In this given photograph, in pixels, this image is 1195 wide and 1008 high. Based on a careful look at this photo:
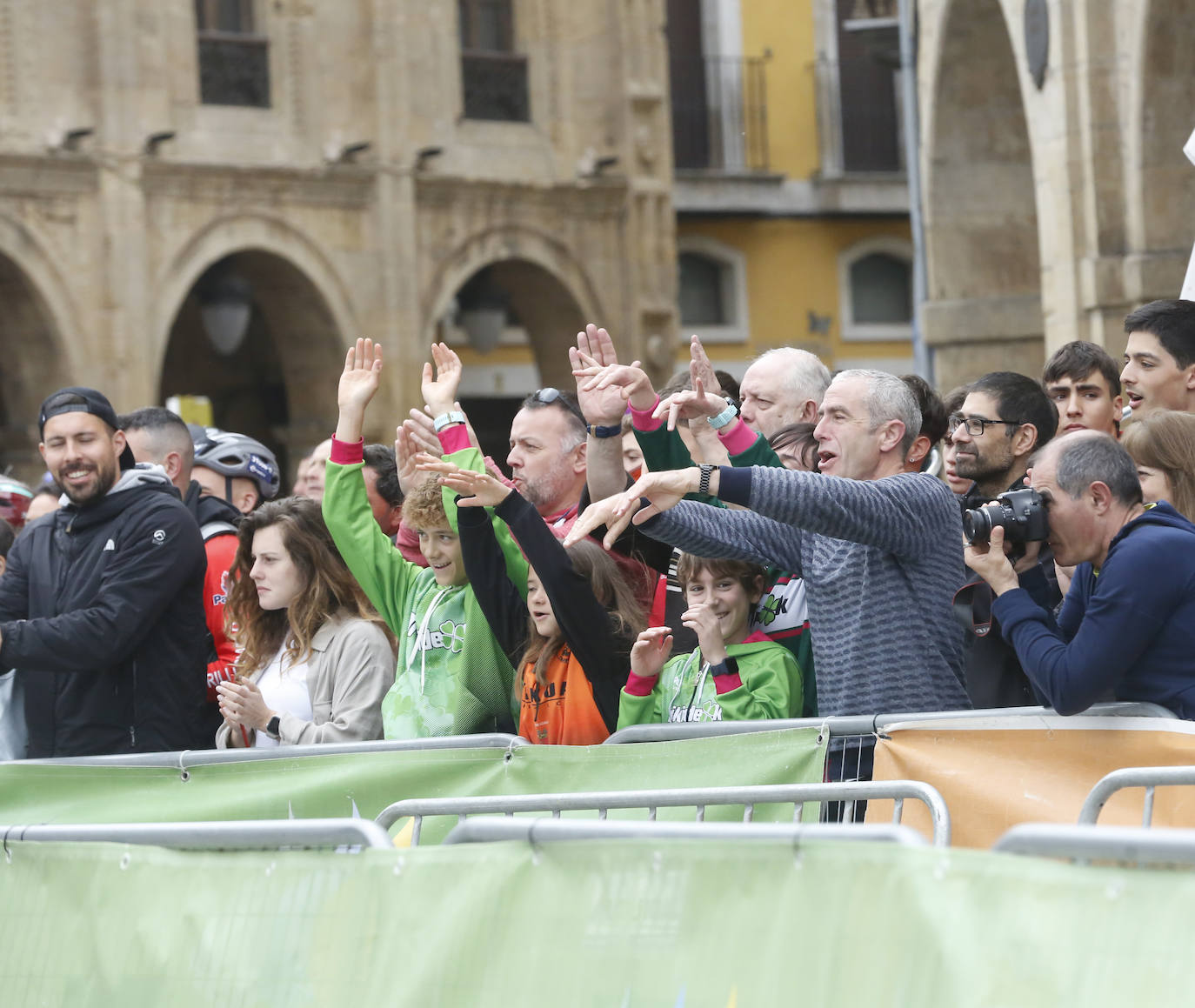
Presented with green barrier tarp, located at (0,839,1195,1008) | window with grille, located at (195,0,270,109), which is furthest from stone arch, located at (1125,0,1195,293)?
window with grille, located at (195,0,270,109)

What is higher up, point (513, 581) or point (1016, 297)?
point (1016, 297)

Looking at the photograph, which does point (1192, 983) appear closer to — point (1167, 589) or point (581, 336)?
point (1167, 589)

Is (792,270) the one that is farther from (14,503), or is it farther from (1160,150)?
(14,503)

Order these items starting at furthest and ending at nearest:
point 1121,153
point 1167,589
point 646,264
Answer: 1. point 646,264
2. point 1121,153
3. point 1167,589

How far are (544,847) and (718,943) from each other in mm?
349

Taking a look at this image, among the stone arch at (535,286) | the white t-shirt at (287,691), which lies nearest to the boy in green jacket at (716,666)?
the white t-shirt at (287,691)

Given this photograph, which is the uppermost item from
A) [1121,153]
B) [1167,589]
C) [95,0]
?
[95,0]

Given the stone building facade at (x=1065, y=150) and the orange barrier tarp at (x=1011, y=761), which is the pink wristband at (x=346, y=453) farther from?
the stone building facade at (x=1065, y=150)

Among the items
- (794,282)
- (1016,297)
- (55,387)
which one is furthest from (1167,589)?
(794,282)

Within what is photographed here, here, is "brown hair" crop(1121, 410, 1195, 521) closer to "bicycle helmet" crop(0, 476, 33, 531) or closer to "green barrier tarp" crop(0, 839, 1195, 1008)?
"green barrier tarp" crop(0, 839, 1195, 1008)

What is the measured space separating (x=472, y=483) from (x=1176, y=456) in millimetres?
1764

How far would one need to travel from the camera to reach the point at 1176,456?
16.4ft

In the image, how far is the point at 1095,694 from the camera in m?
4.39

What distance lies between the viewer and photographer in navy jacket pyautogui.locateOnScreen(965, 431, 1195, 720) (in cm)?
436
